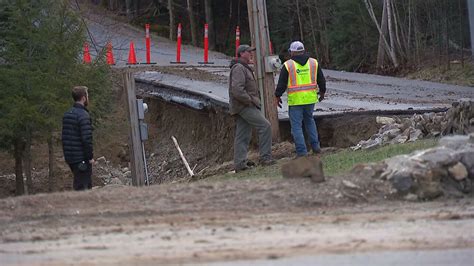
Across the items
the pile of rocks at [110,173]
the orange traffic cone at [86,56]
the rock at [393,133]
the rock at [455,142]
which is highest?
the orange traffic cone at [86,56]

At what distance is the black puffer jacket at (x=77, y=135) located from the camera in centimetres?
1191

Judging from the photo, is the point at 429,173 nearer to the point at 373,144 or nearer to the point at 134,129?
Result: the point at 373,144

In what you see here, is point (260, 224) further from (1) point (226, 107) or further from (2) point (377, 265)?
(1) point (226, 107)

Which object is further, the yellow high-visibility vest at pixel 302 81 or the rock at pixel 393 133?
the rock at pixel 393 133

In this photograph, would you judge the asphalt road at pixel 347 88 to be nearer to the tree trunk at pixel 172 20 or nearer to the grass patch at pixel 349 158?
the grass patch at pixel 349 158

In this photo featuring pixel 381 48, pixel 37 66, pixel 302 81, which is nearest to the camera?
pixel 302 81

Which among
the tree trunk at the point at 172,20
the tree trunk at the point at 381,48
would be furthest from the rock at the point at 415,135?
the tree trunk at the point at 172,20

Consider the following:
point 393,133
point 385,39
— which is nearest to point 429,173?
point 393,133

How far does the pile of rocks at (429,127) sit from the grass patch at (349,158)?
515 mm

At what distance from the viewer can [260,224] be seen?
8781 mm

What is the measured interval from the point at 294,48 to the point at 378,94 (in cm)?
993

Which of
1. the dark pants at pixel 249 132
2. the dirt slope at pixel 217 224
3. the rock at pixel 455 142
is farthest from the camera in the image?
the dark pants at pixel 249 132

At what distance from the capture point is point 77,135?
1198cm

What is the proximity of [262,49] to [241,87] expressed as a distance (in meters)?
2.33
